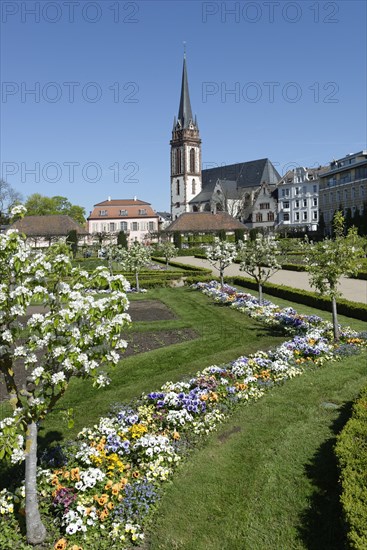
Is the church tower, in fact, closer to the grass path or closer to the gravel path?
the gravel path

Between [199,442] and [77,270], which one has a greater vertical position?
[77,270]

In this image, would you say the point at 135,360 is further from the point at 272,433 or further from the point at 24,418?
the point at 24,418

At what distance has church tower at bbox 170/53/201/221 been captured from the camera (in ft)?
351

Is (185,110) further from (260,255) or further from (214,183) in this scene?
(260,255)

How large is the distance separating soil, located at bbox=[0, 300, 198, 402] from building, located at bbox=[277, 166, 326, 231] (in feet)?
215

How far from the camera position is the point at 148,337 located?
16.2 m

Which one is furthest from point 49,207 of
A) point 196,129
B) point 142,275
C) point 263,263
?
point 263,263

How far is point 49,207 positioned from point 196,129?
38.7 m

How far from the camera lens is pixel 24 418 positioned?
19.1 ft

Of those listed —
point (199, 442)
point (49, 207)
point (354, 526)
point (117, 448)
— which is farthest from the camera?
point (49, 207)

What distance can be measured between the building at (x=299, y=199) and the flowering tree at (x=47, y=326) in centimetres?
7996

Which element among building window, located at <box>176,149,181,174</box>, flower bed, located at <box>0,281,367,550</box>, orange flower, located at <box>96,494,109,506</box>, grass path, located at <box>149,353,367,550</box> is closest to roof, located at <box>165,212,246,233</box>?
building window, located at <box>176,149,181,174</box>

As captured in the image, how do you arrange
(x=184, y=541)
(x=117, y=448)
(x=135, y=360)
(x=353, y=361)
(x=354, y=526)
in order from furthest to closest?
(x=135, y=360), (x=353, y=361), (x=117, y=448), (x=184, y=541), (x=354, y=526)

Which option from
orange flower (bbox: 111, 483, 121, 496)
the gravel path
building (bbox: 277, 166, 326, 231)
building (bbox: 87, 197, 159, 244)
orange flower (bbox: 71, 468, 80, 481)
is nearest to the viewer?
orange flower (bbox: 111, 483, 121, 496)
